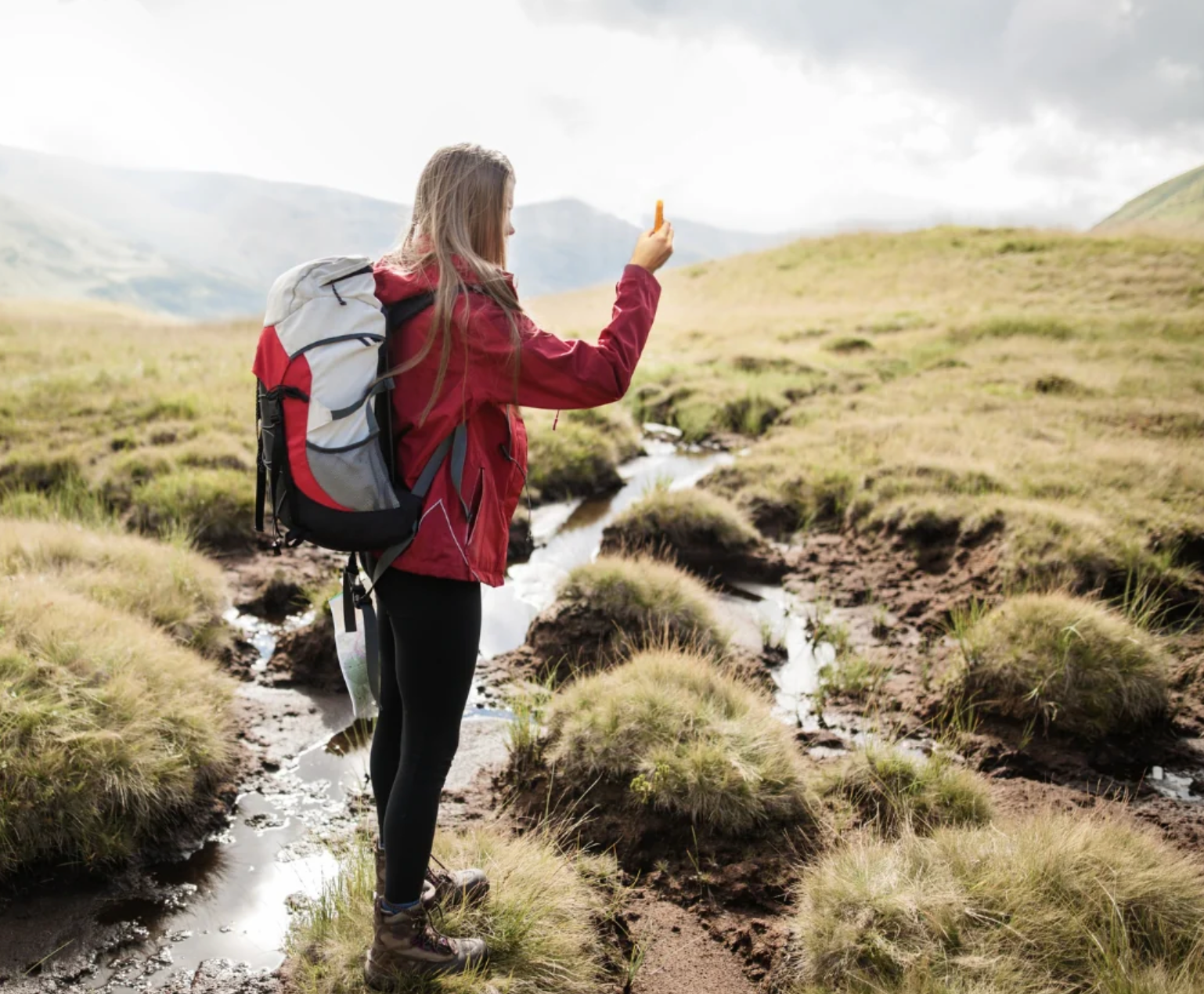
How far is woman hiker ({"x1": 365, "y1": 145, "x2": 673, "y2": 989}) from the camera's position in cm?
273

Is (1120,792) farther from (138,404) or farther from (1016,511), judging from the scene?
(138,404)

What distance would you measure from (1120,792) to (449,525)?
4.95 m

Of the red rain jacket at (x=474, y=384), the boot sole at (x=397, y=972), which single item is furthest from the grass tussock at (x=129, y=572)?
the red rain jacket at (x=474, y=384)

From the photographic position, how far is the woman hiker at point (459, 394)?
8.96 feet

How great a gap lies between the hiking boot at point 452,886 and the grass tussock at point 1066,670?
4075mm

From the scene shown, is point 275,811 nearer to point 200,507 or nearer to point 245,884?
point 245,884

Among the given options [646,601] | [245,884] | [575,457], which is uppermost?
[575,457]

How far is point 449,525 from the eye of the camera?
279 centimetres

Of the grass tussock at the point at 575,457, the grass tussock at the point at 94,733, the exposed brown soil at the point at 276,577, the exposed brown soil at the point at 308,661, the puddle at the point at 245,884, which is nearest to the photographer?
the puddle at the point at 245,884

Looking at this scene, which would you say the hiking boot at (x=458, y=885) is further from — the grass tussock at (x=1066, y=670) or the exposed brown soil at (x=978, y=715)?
the grass tussock at (x=1066, y=670)

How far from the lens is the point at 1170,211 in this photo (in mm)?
51219

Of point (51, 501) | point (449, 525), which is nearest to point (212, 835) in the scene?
point (449, 525)

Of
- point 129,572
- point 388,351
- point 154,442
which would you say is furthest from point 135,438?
point 388,351

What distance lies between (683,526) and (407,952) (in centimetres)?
668
